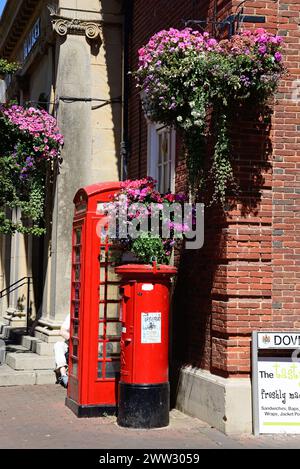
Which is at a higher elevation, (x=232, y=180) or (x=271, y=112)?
(x=271, y=112)

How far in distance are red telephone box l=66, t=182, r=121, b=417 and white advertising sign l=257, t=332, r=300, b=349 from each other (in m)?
2.08

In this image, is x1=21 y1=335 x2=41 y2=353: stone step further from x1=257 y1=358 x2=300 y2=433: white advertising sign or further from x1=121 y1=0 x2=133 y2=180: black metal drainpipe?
x1=257 y1=358 x2=300 y2=433: white advertising sign

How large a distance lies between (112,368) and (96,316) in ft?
2.49

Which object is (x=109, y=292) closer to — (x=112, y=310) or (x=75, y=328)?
(x=112, y=310)

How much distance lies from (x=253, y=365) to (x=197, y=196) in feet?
8.02

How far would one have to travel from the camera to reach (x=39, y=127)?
12789 mm

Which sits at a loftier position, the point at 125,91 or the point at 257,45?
the point at 125,91

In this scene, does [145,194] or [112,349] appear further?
[112,349]

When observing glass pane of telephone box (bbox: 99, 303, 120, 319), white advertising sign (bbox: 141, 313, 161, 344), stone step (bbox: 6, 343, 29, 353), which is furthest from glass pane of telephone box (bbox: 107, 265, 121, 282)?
stone step (bbox: 6, 343, 29, 353)

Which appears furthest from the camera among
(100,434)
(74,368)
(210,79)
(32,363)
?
(32,363)

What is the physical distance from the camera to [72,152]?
1342cm

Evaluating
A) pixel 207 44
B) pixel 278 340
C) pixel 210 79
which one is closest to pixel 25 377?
pixel 278 340
